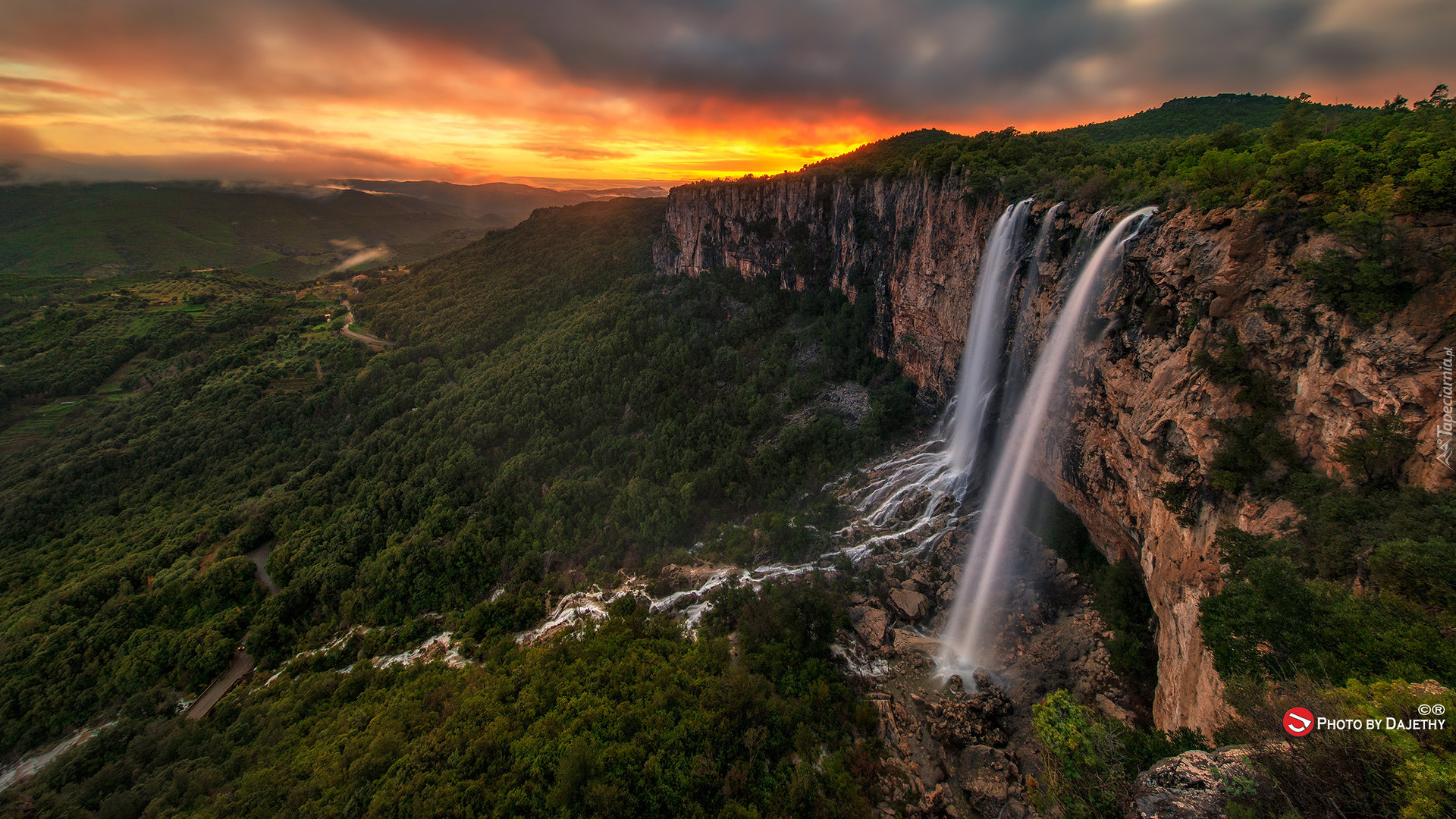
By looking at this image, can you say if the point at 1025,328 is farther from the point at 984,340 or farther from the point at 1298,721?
the point at 1298,721

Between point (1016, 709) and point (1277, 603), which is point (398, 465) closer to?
point (1016, 709)

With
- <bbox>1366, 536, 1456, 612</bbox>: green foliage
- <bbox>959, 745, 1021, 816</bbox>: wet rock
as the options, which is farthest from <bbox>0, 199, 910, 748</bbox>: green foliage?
<bbox>1366, 536, 1456, 612</bbox>: green foliage

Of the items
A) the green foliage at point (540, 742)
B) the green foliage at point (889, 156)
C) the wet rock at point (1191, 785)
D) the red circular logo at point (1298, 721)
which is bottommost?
the green foliage at point (540, 742)

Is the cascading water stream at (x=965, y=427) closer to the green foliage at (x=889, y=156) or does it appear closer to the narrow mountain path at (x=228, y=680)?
the green foliage at (x=889, y=156)

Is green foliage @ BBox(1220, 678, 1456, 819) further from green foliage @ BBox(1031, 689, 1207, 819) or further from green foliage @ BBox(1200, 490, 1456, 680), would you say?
green foliage @ BBox(1031, 689, 1207, 819)

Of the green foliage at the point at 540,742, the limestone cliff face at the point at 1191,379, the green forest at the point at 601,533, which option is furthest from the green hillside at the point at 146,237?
the limestone cliff face at the point at 1191,379

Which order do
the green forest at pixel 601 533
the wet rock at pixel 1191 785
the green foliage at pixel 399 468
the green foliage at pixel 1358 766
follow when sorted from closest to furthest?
1. the green foliage at pixel 1358 766
2. the wet rock at pixel 1191 785
3. the green forest at pixel 601 533
4. the green foliage at pixel 399 468

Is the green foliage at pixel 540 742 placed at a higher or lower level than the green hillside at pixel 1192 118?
lower

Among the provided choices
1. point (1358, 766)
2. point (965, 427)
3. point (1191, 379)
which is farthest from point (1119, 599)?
point (1358, 766)
